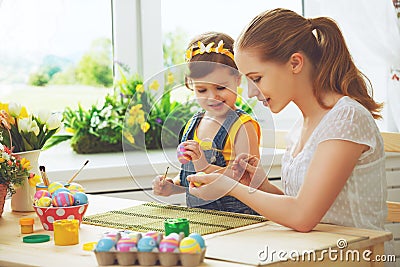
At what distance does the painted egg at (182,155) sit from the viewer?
1.88 m

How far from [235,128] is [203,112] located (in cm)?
15

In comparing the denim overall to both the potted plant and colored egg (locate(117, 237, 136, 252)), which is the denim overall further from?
the potted plant

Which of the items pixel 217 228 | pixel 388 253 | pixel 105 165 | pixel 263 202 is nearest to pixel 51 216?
pixel 217 228

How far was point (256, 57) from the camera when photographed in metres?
1.85

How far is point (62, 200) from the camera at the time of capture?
6.07ft

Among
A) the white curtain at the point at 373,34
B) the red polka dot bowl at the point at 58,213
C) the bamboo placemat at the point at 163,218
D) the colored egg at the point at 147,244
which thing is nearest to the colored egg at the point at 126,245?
the colored egg at the point at 147,244

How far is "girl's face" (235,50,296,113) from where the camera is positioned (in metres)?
1.85

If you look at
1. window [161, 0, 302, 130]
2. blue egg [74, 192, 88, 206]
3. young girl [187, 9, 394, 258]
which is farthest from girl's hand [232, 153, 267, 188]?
window [161, 0, 302, 130]

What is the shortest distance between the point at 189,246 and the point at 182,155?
483 millimetres

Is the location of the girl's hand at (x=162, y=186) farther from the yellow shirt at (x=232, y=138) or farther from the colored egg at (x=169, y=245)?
the colored egg at (x=169, y=245)

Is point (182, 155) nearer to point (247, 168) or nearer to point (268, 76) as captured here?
point (247, 168)

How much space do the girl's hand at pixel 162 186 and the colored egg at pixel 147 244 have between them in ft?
1.63

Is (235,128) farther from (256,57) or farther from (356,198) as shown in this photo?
(356,198)

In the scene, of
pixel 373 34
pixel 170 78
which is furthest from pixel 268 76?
pixel 373 34
